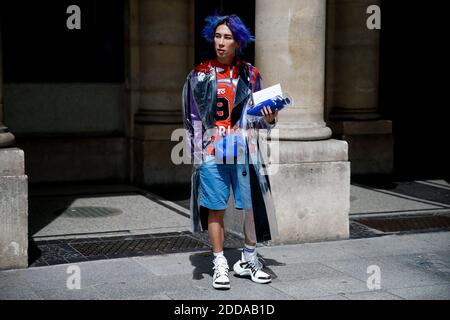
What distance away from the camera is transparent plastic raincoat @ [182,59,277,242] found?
6.46m

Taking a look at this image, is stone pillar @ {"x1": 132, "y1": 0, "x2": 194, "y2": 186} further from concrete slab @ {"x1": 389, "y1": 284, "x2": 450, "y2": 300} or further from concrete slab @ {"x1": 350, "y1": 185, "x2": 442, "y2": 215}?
concrete slab @ {"x1": 389, "y1": 284, "x2": 450, "y2": 300}

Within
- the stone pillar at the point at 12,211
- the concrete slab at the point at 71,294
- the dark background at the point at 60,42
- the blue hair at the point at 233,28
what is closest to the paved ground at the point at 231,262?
the concrete slab at the point at 71,294

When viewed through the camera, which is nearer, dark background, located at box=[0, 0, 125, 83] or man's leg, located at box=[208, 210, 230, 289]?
man's leg, located at box=[208, 210, 230, 289]

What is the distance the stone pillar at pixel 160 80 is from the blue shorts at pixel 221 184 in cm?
503

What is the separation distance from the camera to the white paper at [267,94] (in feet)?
20.4

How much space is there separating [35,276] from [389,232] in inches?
155

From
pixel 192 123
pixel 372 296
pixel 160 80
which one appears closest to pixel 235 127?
pixel 192 123

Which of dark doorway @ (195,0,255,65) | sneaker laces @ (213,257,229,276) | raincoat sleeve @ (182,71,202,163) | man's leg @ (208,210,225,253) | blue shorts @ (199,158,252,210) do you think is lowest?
sneaker laces @ (213,257,229,276)

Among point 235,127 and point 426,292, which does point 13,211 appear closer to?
point 235,127

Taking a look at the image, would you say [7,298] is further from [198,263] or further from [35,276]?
[198,263]

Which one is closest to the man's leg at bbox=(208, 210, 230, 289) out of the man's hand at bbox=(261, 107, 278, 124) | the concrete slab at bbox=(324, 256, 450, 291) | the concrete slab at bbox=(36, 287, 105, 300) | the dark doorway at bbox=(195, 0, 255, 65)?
the man's hand at bbox=(261, 107, 278, 124)

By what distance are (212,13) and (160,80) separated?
4.67 ft

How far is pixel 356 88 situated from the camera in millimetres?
12547

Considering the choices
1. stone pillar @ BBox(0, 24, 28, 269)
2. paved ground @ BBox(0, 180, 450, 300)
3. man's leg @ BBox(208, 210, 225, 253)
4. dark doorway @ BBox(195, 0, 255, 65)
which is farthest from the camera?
dark doorway @ BBox(195, 0, 255, 65)
